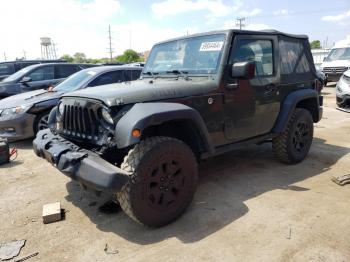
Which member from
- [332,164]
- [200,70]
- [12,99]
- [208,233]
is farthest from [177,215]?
[12,99]

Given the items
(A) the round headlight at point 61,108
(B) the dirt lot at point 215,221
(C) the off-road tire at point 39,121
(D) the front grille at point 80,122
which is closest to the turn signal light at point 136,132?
(D) the front grille at point 80,122

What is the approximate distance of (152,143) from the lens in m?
3.07

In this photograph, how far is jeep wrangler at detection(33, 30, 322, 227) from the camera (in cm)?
300

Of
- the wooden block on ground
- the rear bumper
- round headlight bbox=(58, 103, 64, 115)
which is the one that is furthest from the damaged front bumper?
the rear bumper

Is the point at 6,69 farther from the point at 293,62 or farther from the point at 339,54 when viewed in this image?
the point at 339,54

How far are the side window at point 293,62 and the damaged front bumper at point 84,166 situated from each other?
290 cm

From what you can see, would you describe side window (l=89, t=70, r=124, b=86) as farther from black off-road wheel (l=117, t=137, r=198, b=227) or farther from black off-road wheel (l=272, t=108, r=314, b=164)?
black off-road wheel (l=117, t=137, r=198, b=227)

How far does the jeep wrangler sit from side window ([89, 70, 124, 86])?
2.02 m

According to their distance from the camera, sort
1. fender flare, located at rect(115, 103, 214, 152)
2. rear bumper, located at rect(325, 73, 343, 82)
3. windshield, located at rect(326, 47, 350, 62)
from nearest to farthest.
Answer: fender flare, located at rect(115, 103, 214, 152), rear bumper, located at rect(325, 73, 343, 82), windshield, located at rect(326, 47, 350, 62)

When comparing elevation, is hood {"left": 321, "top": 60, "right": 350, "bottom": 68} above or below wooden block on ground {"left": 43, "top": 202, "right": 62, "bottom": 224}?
above

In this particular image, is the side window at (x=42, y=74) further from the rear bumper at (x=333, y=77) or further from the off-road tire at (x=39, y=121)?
the rear bumper at (x=333, y=77)

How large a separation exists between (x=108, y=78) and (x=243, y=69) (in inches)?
147

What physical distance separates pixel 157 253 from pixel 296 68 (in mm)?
3466

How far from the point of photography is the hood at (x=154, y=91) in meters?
3.17
